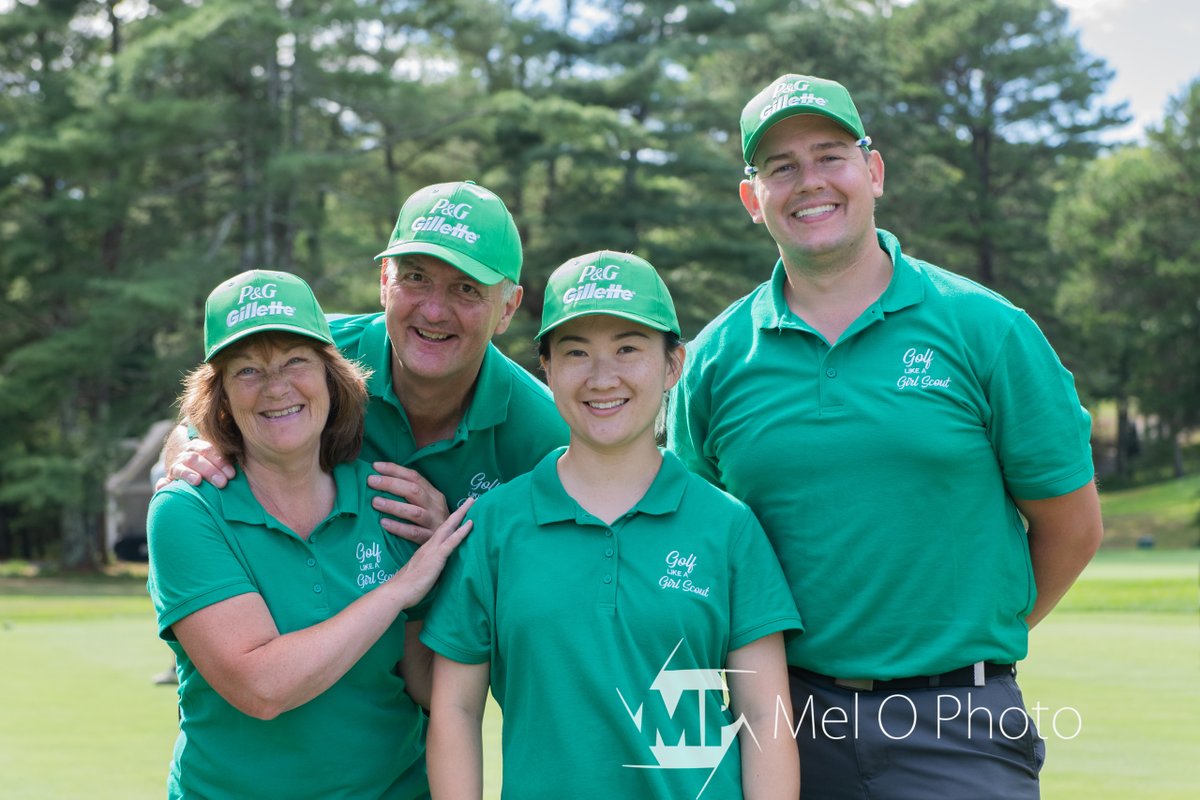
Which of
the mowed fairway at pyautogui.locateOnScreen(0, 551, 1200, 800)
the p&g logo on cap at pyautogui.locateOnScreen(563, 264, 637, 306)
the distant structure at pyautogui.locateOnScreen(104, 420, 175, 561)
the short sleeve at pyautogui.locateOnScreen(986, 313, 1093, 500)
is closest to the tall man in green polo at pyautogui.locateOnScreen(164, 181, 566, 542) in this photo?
the p&g logo on cap at pyautogui.locateOnScreen(563, 264, 637, 306)

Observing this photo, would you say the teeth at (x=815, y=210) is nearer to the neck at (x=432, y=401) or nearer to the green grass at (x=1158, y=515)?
the neck at (x=432, y=401)

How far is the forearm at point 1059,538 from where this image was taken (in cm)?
313

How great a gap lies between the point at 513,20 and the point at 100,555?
1810 centimetres

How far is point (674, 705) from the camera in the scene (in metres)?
2.68

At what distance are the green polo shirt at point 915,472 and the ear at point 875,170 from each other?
296 millimetres

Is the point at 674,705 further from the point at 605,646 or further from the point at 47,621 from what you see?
the point at 47,621

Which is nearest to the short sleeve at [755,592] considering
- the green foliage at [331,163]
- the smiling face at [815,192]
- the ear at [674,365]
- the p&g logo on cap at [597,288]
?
the ear at [674,365]

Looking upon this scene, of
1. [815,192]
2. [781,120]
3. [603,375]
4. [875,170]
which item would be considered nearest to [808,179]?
[815,192]

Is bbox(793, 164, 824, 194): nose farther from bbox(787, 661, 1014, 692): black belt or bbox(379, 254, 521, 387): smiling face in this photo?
bbox(787, 661, 1014, 692): black belt

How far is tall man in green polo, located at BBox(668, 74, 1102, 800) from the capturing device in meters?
2.98

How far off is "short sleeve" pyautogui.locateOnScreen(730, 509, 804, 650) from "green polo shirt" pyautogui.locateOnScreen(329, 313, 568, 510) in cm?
93

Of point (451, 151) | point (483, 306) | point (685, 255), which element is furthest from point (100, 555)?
point (483, 306)

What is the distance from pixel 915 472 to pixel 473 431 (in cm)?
123

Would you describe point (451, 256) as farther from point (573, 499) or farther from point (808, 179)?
point (808, 179)
